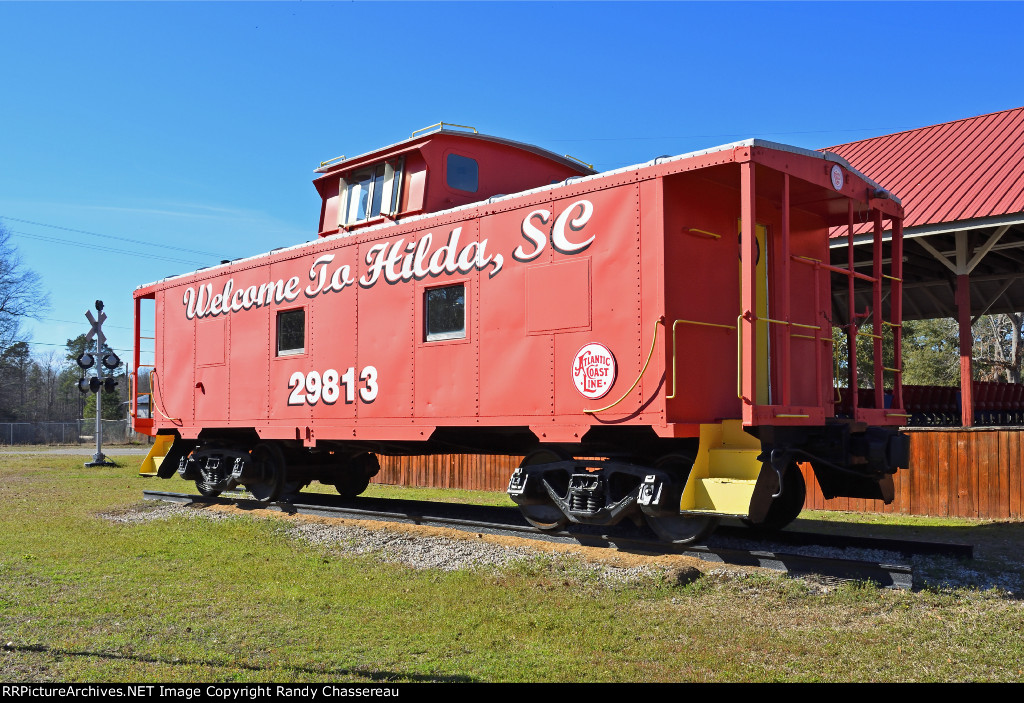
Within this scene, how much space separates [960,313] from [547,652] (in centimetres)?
1237

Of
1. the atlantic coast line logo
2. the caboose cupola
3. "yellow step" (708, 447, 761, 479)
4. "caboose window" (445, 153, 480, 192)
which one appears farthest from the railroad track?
"caboose window" (445, 153, 480, 192)

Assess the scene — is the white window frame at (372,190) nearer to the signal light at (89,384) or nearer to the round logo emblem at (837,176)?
the round logo emblem at (837,176)

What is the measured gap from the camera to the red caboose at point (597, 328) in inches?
310

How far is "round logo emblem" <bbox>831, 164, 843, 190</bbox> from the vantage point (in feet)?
27.8

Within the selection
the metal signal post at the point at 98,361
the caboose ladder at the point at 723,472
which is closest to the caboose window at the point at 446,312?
the caboose ladder at the point at 723,472

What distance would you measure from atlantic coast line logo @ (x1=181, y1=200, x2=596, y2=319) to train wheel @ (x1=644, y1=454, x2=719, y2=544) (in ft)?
7.38

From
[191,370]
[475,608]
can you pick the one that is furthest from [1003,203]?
[191,370]

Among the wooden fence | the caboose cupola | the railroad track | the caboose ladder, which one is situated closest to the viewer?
the railroad track

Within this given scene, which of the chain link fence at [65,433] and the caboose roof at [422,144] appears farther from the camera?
the chain link fence at [65,433]

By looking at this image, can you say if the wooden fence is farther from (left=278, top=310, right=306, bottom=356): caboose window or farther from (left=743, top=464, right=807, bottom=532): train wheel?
(left=278, top=310, right=306, bottom=356): caboose window

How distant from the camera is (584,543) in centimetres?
888

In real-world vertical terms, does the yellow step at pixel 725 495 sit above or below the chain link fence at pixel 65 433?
above

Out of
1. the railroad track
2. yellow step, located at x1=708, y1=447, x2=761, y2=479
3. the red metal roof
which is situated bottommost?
the railroad track

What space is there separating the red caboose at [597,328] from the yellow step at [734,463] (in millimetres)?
19
